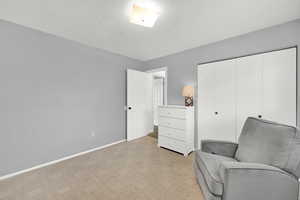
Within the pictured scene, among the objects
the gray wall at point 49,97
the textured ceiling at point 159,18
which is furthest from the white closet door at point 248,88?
the gray wall at point 49,97

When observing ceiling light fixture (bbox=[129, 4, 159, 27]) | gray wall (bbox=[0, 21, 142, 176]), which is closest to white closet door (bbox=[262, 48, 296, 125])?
ceiling light fixture (bbox=[129, 4, 159, 27])

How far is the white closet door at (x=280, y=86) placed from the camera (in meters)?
1.88

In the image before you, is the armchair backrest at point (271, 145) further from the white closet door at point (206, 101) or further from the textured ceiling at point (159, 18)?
the textured ceiling at point (159, 18)

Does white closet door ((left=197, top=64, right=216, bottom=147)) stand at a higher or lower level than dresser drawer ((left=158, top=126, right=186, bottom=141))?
higher

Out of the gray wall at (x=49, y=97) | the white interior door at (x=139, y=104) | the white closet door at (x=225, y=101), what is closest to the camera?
the gray wall at (x=49, y=97)

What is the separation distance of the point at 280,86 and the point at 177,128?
71.5 inches

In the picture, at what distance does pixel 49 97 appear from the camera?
2.22 m

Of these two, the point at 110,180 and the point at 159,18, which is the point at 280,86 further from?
the point at 110,180

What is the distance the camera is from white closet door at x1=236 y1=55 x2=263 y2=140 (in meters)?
2.12

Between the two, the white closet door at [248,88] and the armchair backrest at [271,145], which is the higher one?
the white closet door at [248,88]

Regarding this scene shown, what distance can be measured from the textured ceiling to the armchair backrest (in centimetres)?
148

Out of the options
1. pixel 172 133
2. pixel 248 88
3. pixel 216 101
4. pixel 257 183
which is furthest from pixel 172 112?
pixel 257 183

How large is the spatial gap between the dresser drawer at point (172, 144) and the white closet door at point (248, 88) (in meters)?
1.05

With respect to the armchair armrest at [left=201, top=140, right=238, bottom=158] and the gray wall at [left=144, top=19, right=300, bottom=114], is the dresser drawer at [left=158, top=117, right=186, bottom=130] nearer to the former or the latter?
the gray wall at [left=144, top=19, right=300, bottom=114]
